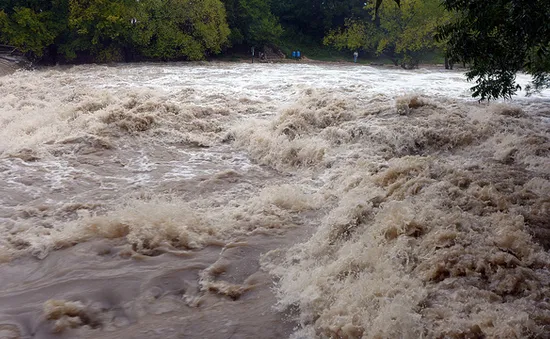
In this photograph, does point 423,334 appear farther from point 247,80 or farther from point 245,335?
point 247,80

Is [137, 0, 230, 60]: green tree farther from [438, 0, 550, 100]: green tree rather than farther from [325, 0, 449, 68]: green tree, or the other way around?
[438, 0, 550, 100]: green tree

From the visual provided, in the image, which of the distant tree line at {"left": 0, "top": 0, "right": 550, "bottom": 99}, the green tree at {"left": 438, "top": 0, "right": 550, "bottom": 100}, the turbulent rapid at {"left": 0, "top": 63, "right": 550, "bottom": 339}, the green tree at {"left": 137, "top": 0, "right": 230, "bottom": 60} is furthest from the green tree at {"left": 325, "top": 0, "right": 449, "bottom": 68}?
the green tree at {"left": 438, "top": 0, "right": 550, "bottom": 100}

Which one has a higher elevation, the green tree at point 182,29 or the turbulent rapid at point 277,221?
the green tree at point 182,29

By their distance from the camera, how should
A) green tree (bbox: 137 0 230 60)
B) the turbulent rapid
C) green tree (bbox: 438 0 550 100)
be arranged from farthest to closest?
green tree (bbox: 137 0 230 60) < green tree (bbox: 438 0 550 100) < the turbulent rapid

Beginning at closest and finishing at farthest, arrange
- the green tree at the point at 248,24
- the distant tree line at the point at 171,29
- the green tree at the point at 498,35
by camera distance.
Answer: the green tree at the point at 498,35 → the distant tree line at the point at 171,29 → the green tree at the point at 248,24

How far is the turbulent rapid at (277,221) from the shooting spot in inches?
133

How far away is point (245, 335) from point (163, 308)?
31.2 inches

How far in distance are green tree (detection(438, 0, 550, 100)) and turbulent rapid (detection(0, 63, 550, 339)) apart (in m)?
1.37

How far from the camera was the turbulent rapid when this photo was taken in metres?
3.37

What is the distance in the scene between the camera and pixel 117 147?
8172mm

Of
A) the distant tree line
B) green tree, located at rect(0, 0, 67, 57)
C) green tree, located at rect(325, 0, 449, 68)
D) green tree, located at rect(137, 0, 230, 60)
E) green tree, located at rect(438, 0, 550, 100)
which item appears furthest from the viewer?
green tree, located at rect(325, 0, 449, 68)

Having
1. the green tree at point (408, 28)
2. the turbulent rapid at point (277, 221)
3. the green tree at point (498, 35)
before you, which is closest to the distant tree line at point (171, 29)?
the green tree at point (408, 28)

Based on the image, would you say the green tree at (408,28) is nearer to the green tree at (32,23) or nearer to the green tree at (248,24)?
the green tree at (248,24)

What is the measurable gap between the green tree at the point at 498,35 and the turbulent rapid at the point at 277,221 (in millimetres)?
1369
